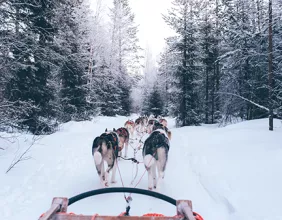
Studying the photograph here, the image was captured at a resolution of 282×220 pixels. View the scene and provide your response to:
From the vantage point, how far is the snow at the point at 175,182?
3221 mm

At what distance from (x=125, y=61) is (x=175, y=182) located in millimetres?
25887

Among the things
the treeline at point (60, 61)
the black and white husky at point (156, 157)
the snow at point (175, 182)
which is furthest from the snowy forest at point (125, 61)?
the black and white husky at point (156, 157)

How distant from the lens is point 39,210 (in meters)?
3.21

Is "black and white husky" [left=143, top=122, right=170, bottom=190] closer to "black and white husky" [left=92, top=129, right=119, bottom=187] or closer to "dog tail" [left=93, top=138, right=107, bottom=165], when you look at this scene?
"black and white husky" [left=92, top=129, right=119, bottom=187]

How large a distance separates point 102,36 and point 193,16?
9.63m

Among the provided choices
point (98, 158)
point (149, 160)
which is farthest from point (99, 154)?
point (149, 160)

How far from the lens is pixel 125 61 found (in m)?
28.7

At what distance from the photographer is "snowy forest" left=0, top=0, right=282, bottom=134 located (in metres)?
8.90

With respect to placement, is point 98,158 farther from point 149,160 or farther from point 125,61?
point 125,61

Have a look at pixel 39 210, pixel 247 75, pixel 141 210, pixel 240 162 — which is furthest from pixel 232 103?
pixel 39 210

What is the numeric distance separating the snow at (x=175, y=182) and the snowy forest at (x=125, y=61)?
228cm

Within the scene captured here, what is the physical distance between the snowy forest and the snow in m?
2.28

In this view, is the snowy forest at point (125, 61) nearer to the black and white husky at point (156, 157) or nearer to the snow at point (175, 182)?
the snow at point (175, 182)

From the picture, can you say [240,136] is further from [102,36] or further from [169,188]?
[102,36]
